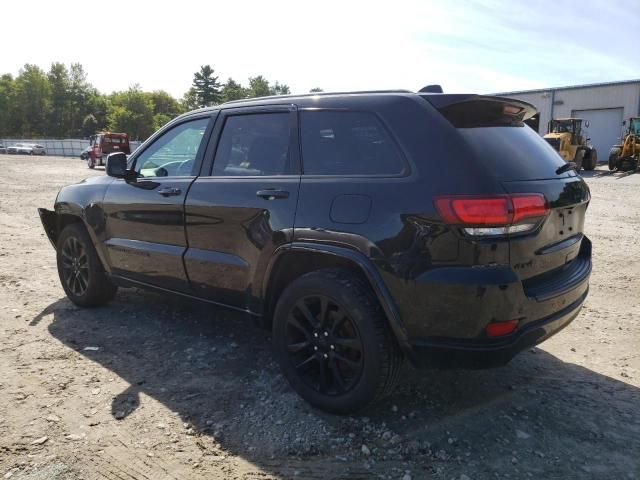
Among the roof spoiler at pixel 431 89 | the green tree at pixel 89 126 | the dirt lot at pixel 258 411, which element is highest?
the green tree at pixel 89 126

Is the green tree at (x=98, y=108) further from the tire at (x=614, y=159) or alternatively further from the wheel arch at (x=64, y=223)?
the wheel arch at (x=64, y=223)

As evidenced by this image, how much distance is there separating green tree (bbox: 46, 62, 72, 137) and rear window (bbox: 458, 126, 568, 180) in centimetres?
9303

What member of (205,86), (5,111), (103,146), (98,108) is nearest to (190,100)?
(205,86)

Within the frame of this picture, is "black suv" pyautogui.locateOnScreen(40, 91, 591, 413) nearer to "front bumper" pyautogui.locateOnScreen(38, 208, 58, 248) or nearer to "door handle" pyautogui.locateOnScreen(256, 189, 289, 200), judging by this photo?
"door handle" pyautogui.locateOnScreen(256, 189, 289, 200)

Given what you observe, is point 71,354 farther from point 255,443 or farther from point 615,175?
point 615,175

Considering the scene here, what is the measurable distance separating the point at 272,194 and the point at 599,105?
39.2 metres

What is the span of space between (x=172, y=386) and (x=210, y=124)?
1.91 m

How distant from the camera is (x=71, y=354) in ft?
13.0

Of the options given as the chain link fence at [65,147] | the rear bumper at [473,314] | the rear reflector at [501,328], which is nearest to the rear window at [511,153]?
the rear bumper at [473,314]

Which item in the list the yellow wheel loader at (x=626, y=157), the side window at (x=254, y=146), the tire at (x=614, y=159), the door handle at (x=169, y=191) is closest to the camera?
the side window at (x=254, y=146)

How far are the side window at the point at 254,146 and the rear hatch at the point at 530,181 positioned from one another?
1028 mm

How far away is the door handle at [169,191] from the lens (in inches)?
154

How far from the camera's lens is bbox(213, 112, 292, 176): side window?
11.3 ft

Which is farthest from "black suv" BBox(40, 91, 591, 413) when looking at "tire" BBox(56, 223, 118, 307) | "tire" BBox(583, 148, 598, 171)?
"tire" BBox(583, 148, 598, 171)
